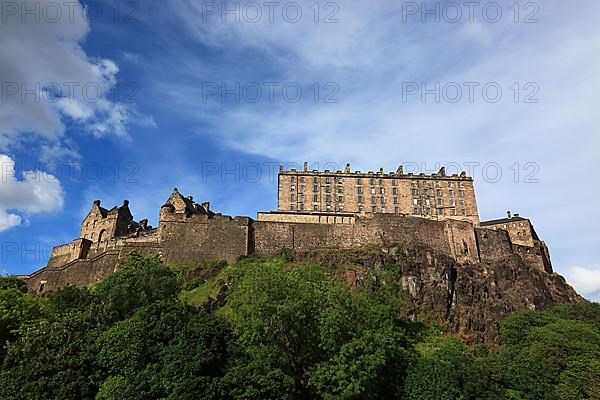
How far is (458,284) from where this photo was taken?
170ft

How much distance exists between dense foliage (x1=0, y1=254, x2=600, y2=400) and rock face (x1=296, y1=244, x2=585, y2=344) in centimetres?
1070

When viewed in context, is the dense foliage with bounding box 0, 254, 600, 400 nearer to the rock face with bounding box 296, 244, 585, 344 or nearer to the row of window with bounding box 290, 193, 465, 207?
the rock face with bounding box 296, 244, 585, 344

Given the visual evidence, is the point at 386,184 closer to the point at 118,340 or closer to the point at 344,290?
the point at 344,290

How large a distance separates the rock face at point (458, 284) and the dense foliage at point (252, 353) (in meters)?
10.7

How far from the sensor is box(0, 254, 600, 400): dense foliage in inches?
1064

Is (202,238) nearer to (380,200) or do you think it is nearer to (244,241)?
(244,241)

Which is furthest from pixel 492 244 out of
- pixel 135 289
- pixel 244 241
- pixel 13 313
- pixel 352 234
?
pixel 13 313

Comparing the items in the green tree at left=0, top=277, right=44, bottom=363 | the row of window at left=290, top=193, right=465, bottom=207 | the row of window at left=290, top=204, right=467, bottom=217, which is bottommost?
the green tree at left=0, top=277, right=44, bottom=363

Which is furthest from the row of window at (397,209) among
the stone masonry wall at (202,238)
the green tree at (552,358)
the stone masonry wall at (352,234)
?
the green tree at (552,358)

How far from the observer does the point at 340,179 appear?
81312mm

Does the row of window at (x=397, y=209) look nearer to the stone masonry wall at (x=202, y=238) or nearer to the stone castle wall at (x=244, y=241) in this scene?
the stone castle wall at (x=244, y=241)

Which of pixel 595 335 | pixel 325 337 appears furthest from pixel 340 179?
pixel 325 337

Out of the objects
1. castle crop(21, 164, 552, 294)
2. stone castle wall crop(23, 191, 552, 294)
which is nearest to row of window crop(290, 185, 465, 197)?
castle crop(21, 164, 552, 294)

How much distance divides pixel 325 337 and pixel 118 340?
12.7 m
